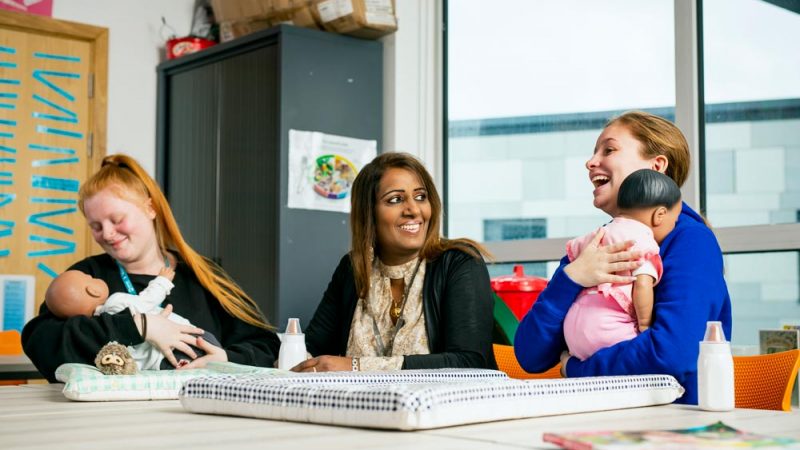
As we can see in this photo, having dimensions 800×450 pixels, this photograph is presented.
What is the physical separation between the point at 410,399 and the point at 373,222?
5.85 ft

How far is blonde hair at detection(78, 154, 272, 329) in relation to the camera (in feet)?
7.20

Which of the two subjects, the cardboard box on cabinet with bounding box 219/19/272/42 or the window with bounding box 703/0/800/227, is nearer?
the window with bounding box 703/0/800/227

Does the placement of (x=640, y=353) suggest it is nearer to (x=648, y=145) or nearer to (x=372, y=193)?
(x=648, y=145)

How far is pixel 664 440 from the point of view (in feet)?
2.48

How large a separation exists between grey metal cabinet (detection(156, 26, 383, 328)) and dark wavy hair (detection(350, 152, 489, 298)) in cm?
107

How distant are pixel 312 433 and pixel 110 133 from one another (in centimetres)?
371

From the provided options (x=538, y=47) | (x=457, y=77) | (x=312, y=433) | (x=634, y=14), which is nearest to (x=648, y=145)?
(x=312, y=433)

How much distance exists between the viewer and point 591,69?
12.0ft

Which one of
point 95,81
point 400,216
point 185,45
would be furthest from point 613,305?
point 95,81

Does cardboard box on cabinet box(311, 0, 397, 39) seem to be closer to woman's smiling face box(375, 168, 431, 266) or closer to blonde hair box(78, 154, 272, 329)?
woman's smiling face box(375, 168, 431, 266)

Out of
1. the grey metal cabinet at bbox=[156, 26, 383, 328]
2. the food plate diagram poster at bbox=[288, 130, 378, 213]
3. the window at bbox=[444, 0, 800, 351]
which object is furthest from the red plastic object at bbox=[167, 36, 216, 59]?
the window at bbox=[444, 0, 800, 351]

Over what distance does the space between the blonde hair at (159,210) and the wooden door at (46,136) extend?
6.61 feet

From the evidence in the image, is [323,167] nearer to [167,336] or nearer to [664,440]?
[167,336]

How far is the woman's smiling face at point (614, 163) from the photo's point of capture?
1.83 m
